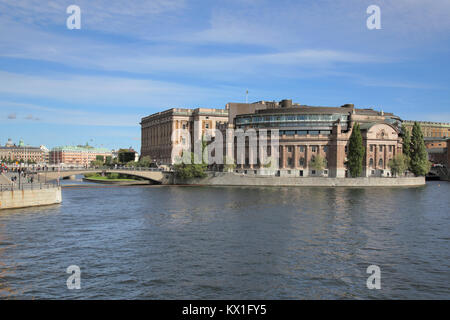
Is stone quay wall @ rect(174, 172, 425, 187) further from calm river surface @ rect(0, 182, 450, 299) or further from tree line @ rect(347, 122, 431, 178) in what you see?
calm river surface @ rect(0, 182, 450, 299)

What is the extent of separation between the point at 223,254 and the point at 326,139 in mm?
105860

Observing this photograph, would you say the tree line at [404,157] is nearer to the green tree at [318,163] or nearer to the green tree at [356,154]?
the green tree at [356,154]

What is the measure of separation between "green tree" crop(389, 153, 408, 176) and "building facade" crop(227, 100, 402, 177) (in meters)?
3.59

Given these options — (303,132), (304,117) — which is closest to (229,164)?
(303,132)

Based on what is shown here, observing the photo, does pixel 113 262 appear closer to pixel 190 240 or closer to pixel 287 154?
pixel 190 240

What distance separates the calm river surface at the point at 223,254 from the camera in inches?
1004

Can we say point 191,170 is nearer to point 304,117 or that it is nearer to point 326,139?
point 304,117

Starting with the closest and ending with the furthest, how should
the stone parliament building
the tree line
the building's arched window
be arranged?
1. the tree line
2. the stone parliament building
3. the building's arched window

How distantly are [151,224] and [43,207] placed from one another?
66.8 feet

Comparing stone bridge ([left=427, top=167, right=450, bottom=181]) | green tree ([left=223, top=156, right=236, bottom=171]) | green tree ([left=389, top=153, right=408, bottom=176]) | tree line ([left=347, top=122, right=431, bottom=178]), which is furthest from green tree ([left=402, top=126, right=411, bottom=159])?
green tree ([left=223, top=156, right=236, bottom=171])

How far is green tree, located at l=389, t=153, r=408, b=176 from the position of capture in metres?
129

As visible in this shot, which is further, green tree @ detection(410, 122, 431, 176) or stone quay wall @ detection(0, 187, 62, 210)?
green tree @ detection(410, 122, 431, 176)

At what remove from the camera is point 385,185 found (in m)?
117
